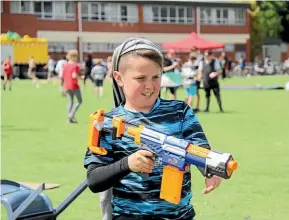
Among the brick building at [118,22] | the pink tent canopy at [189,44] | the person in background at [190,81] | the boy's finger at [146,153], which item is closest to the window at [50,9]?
the brick building at [118,22]

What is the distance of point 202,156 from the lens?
2.49 meters

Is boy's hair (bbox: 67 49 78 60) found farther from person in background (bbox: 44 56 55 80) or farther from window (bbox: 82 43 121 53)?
window (bbox: 82 43 121 53)

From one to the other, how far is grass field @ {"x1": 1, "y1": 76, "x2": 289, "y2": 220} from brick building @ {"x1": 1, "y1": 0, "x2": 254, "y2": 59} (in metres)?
40.3

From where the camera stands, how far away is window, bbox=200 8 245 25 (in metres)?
69.5

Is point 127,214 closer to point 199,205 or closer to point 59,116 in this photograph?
point 199,205

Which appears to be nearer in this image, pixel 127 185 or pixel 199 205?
pixel 127 185

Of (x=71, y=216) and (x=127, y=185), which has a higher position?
(x=127, y=185)

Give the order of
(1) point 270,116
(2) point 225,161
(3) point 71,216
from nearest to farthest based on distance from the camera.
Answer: (2) point 225,161 → (3) point 71,216 → (1) point 270,116

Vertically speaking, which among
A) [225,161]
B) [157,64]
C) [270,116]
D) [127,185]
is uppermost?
[157,64]

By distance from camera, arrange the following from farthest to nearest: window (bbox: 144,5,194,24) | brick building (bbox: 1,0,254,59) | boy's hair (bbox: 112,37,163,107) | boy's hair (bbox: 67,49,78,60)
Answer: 1. window (bbox: 144,5,194,24)
2. brick building (bbox: 1,0,254,59)
3. boy's hair (bbox: 67,49,78,60)
4. boy's hair (bbox: 112,37,163,107)

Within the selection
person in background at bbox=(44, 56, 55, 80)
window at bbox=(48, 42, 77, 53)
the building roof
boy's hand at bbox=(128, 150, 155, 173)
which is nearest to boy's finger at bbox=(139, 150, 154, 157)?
boy's hand at bbox=(128, 150, 155, 173)

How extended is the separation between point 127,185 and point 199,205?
3852 mm

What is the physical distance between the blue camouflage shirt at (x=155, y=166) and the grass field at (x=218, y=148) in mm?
3355

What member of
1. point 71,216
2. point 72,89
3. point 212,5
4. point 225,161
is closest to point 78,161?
point 71,216
